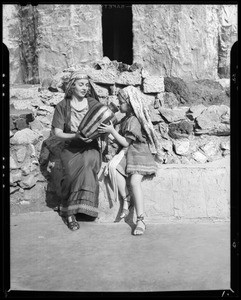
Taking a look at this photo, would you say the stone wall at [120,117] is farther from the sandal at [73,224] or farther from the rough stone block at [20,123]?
the sandal at [73,224]

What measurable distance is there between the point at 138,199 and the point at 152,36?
2.67 meters

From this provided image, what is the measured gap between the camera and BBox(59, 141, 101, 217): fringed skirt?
5480mm

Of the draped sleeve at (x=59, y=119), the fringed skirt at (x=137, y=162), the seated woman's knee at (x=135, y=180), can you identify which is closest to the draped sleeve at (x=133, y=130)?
the fringed skirt at (x=137, y=162)

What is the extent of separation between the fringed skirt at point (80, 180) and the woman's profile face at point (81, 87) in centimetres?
58

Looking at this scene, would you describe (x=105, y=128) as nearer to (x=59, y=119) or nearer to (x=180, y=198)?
(x=59, y=119)

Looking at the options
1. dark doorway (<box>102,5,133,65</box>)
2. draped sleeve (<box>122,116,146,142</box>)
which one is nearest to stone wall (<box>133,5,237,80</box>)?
draped sleeve (<box>122,116,146,142</box>)

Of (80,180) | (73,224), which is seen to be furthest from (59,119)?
(73,224)

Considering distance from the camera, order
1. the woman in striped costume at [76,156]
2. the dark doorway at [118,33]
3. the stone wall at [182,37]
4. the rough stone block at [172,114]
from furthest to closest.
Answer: the dark doorway at [118,33] < the stone wall at [182,37] < the rough stone block at [172,114] < the woman in striped costume at [76,156]

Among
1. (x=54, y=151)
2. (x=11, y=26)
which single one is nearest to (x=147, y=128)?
(x=54, y=151)

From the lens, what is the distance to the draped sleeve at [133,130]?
554cm

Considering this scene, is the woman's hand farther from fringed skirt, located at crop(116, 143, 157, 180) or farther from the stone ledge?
the stone ledge

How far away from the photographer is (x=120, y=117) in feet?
20.9

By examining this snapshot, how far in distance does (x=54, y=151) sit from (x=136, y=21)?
228 centimetres

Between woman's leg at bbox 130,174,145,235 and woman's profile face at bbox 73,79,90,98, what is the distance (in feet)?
3.59
